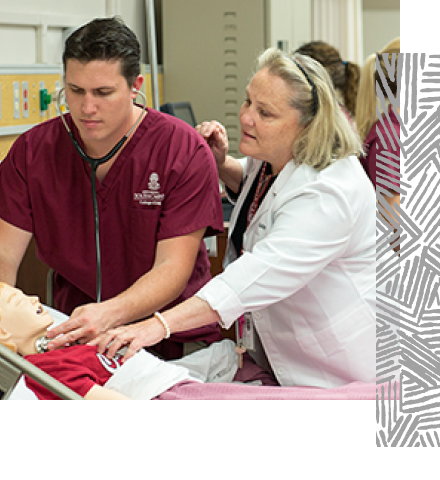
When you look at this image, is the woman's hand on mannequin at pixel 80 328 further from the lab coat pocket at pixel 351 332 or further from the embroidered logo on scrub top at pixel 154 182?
the lab coat pocket at pixel 351 332

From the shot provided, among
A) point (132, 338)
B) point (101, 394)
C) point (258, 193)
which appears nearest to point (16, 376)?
point (101, 394)

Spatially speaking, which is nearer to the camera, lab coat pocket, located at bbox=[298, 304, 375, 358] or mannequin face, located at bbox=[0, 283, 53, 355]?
mannequin face, located at bbox=[0, 283, 53, 355]

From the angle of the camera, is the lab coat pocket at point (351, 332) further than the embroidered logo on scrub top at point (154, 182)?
No

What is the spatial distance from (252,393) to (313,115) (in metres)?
0.63

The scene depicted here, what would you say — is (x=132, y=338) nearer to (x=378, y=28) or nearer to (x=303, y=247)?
(x=303, y=247)

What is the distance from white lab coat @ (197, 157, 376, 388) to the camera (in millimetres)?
1338

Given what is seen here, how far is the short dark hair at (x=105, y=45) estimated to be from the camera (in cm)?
138

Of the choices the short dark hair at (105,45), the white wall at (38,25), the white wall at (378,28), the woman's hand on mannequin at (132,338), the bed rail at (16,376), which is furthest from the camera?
the white wall at (378,28)

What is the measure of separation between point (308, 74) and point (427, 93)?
51 cm

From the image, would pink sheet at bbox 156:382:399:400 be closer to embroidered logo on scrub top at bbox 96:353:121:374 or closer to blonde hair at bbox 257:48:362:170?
embroidered logo on scrub top at bbox 96:353:121:374

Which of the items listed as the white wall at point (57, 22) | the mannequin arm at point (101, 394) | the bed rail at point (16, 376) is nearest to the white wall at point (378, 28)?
the white wall at point (57, 22)

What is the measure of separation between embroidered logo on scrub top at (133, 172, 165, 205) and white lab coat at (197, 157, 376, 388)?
0.24 metres

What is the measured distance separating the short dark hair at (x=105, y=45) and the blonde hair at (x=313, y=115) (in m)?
0.30

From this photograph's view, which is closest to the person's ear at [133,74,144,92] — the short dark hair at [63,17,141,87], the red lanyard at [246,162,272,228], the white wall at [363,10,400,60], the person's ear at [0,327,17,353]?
the short dark hair at [63,17,141,87]
